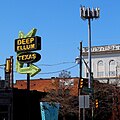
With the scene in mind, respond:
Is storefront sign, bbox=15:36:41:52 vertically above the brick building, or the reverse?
storefront sign, bbox=15:36:41:52

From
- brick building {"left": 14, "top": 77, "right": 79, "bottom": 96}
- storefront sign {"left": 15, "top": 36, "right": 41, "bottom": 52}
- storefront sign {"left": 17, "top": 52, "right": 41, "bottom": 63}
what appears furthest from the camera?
brick building {"left": 14, "top": 77, "right": 79, "bottom": 96}

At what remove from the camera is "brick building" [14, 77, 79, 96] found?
2285 inches

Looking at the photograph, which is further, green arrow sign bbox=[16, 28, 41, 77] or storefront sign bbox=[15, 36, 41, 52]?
storefront sign bbox=[15, 36, 41, 52]

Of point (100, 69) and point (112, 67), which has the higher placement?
point (112, 67)

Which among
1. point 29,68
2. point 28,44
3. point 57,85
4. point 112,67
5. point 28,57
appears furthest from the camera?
point 112,67

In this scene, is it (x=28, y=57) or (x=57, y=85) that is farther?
(x=57, y=85)

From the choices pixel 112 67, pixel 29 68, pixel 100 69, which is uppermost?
pixel 112 67

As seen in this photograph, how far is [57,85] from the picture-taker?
193 feet

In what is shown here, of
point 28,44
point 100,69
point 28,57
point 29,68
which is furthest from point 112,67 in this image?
point 29,68

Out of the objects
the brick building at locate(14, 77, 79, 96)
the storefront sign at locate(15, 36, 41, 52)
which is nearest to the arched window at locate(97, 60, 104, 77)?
the brick building at locate(14, 77, 79, 96)

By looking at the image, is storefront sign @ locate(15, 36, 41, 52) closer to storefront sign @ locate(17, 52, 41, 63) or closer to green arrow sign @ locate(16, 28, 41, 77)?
storefront sign @ locate(17, 52, 41, 63)

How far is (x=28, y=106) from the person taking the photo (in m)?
53.1

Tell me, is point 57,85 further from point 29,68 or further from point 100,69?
point 100,69

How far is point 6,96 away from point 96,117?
42.8 feet
